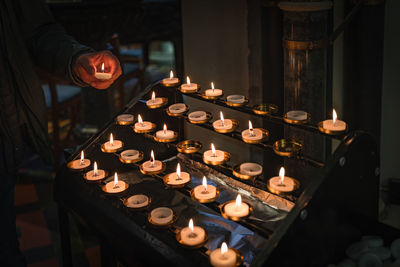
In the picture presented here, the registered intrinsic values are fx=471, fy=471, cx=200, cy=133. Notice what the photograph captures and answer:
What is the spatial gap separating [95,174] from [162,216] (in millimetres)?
524

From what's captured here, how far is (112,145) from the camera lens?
221 cm

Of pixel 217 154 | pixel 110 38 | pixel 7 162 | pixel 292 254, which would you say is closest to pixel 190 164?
pixel 217 154

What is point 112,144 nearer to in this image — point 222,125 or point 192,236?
point 222,125

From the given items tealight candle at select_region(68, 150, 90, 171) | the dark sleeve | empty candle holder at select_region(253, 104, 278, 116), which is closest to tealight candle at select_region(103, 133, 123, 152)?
tealight candle at select_region(68, 150, 90, 171)

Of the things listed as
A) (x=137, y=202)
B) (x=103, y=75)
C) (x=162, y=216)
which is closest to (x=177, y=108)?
(x=103, y=75)

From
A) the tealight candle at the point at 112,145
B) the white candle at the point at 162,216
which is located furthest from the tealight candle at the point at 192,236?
the tealight candle at the point at 112,145

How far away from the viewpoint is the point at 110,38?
458 cm

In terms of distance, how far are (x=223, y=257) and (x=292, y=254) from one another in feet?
0.66

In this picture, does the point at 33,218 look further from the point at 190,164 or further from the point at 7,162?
the point at 190,164

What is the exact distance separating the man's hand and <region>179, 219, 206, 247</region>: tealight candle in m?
0.93

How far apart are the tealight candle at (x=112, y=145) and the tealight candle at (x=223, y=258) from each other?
92 centimetres

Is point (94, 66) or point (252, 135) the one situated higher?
point (94, 66)

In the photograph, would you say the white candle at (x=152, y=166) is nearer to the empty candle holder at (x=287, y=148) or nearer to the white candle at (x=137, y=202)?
the white candle at (x=137, y=202)

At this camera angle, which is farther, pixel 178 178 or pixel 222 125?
pixel 222 125
